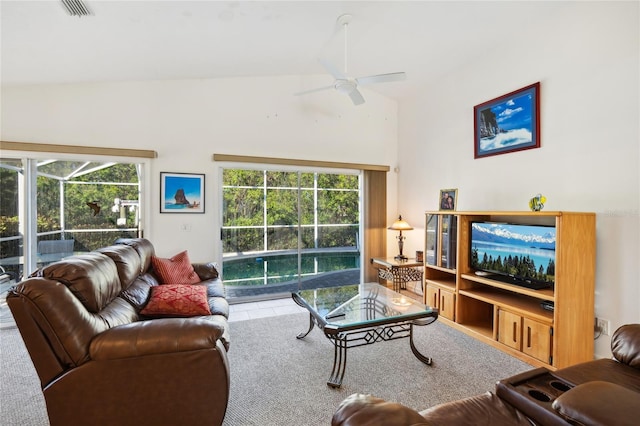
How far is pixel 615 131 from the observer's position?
8.25 feet

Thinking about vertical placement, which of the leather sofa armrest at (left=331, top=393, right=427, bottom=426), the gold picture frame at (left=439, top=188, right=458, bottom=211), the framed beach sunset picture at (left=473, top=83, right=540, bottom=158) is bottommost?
the leather sofa armrest at (left=331, top=393, right=427, bottom=426)

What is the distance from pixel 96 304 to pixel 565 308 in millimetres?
3352

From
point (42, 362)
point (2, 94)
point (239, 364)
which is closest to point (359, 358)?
point (239, 364)

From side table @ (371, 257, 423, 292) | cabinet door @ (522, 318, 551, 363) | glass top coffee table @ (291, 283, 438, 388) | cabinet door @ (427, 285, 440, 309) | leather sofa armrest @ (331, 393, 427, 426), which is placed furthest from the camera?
side table @ (371, 257, 423, 292)

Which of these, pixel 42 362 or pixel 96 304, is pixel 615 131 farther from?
pixel 42 362

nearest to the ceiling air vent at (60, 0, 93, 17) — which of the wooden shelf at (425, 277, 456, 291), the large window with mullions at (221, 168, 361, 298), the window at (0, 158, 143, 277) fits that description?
the window at (0, 158, 143, 277)

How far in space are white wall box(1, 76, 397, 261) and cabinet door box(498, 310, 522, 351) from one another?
2996 millimetres

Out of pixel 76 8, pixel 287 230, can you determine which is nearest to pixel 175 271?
pixel 287 230

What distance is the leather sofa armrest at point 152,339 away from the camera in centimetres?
155

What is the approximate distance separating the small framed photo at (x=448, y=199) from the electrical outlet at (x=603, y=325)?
1.79 m

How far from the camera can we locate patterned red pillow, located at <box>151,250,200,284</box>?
3102 millimetres

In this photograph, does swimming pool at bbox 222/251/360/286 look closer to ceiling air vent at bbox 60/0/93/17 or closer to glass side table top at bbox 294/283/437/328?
glass side table top at bbox 294/283/437/328

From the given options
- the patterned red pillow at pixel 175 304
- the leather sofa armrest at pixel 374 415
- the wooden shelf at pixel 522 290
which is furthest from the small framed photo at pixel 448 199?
the leather sofa armrest at pixel 374 415

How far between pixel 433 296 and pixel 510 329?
3.23 feet
